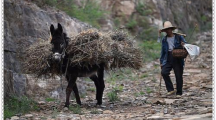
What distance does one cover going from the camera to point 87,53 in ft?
23.7

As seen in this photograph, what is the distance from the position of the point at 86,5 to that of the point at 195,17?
15.0 metres

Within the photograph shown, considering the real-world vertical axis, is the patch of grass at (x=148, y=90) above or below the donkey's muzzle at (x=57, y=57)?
below

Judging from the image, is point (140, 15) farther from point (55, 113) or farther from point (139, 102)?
point (55, 113)

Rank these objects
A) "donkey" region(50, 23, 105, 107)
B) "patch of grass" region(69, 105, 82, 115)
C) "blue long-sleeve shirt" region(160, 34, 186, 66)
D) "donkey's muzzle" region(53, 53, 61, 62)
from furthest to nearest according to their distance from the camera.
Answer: "blue long-sleeve shirt" region(160, 34, 186, 66) < "donkey" region(50, 23, 105, 107) < "patch of grass" region(69, 105, 82, 115) < "donkey's muzzle" region(53, 53, 61, 62)

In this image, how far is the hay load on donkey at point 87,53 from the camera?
7277mm

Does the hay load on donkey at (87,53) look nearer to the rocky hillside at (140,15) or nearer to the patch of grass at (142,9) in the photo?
the rocky hillside at (140,15)

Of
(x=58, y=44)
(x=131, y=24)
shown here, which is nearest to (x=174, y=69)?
(x=58, y=44)

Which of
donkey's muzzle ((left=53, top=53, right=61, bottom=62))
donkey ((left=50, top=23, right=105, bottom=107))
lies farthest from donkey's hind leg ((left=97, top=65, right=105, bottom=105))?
donkey's muzzle ((left=53, top=53, right=61, bottom=62))

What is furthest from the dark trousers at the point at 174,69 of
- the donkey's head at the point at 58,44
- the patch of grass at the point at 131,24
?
the patch of grass at the point at 131,24

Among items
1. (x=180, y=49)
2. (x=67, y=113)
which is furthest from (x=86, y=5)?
(x=67, y=113)

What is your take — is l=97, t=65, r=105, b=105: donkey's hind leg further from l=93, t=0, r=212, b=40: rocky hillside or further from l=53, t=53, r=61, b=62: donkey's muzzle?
l=93, t=0, r=212, b=40: rocky hillside

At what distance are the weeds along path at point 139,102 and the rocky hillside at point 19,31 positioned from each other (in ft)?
2.76

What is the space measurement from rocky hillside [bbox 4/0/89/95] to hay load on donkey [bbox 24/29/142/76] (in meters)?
0.60

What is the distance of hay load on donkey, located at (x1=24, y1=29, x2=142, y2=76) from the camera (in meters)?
7.28
